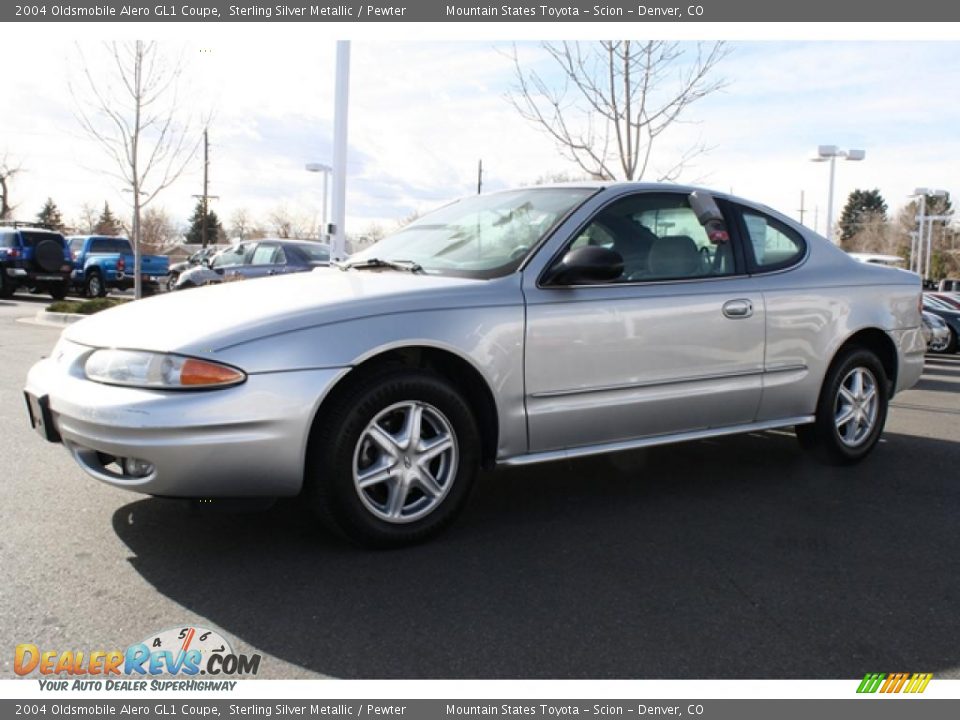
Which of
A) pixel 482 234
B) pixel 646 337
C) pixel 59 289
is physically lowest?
pixel 59 289

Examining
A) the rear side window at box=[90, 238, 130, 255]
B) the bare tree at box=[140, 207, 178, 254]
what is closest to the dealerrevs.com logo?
the rear side window at box=[90, 238, 130, 255]

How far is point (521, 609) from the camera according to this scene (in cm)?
304

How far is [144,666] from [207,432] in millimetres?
877

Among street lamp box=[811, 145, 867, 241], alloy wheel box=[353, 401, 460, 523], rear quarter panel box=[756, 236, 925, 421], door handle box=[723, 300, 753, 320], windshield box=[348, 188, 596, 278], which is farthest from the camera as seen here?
street lamp box=[811, 145, 867, 241]

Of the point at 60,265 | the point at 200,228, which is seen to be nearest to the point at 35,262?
the point at 60,265

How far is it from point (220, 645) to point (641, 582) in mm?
1560

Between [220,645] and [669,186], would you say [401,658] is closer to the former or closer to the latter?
[220,645]

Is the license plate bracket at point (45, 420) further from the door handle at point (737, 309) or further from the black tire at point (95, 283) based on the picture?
the black tire at point (95, 283)

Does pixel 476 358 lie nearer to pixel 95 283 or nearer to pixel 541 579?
pixel 541 579

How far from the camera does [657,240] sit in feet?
15.0

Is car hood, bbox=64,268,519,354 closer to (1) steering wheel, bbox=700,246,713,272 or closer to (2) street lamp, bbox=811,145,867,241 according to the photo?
(1) steering wheel, bbox=700,246,713,272

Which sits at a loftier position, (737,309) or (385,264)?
(385,264)

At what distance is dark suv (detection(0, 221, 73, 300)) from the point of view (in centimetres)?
2189

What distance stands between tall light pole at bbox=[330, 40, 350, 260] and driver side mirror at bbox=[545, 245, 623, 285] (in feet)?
25.5
